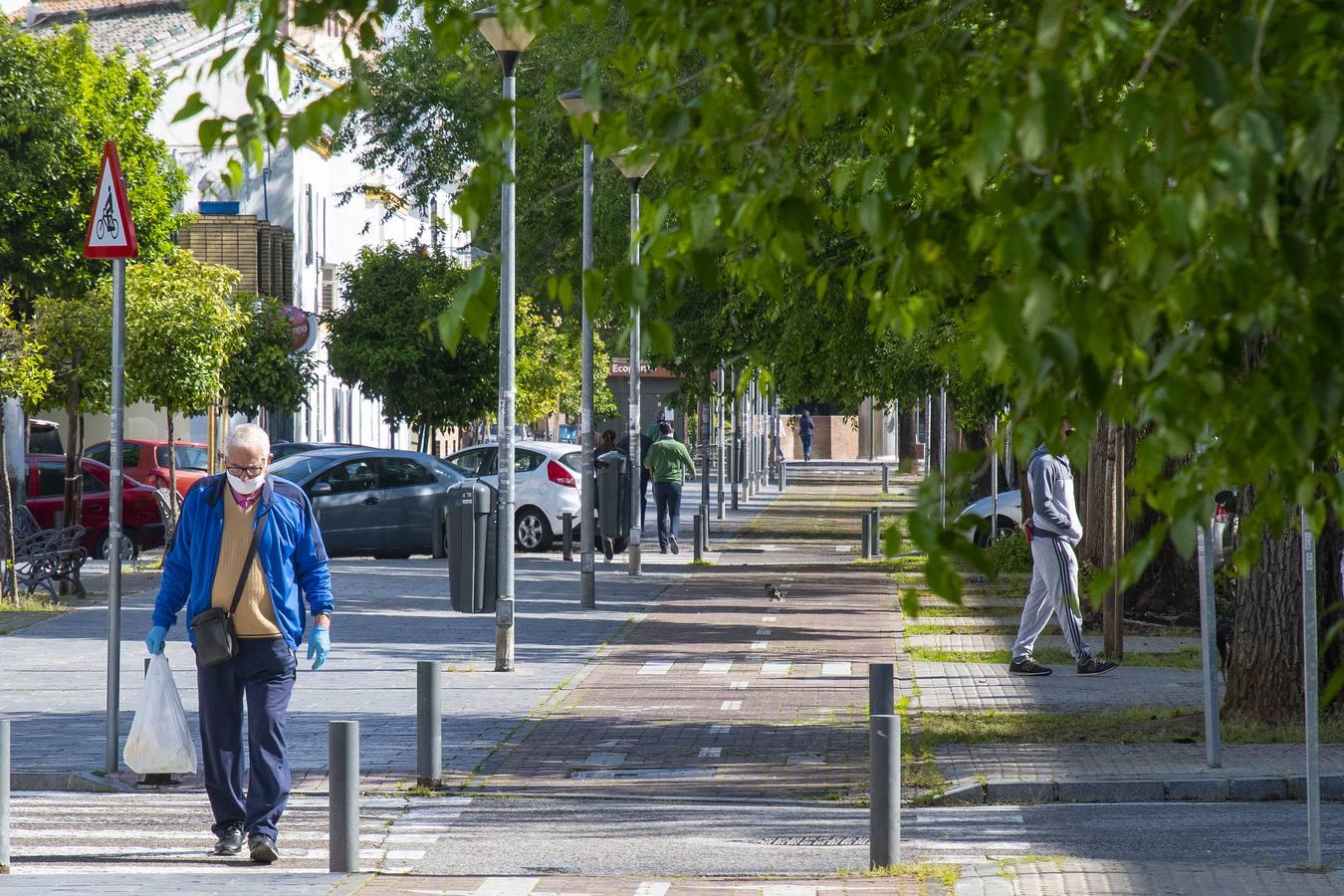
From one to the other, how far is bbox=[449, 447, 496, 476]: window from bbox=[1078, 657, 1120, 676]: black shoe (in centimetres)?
1596

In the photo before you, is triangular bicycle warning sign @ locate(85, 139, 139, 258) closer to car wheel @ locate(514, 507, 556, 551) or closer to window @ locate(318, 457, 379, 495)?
window @ locate(318, 457, 379, 495)

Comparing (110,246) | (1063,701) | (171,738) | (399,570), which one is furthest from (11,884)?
(399,570)

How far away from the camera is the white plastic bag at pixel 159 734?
8617 millimetres

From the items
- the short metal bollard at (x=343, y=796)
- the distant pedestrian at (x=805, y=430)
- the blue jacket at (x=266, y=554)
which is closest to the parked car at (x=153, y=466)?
the blue jacket at (x=266, y=554)

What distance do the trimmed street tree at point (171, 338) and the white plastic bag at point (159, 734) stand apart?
15687mm

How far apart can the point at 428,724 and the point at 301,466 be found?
1731 centimetres

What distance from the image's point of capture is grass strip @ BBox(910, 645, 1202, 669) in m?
15.6

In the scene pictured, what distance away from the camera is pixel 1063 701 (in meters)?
13.3

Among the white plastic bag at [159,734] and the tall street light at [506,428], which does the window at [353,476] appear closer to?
the tall street light at [506,428]

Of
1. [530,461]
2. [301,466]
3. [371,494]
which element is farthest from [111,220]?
[530,461]

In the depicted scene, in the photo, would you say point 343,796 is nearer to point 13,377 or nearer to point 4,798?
point 4,798

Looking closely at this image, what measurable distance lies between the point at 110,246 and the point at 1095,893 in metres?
5.77

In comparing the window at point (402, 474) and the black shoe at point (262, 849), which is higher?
the window at point (402, 474)

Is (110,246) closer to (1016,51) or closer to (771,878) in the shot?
(771,878)
